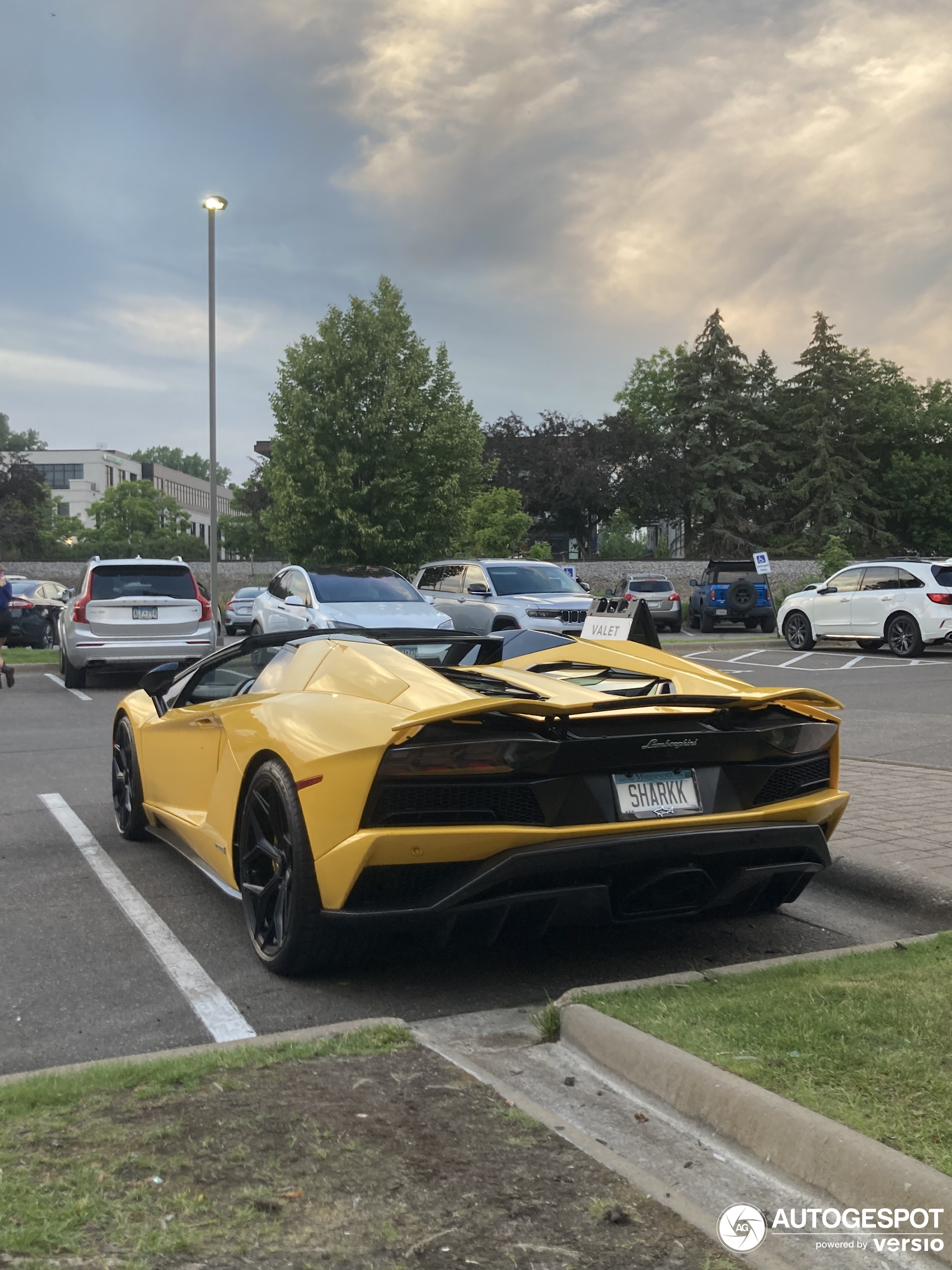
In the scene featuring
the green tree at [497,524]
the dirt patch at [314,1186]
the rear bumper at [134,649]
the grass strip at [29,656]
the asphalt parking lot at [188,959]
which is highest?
the green tree at [497,524]

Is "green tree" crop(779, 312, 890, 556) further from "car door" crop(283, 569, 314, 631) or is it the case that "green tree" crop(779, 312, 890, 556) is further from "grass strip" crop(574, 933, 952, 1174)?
"grass strip" crop(574, 933, 952, 1174)

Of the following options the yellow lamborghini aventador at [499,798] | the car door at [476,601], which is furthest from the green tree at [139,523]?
the yellow lamborghini aventador at [499,798]

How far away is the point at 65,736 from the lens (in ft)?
37.3

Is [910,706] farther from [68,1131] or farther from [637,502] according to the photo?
[637,502]

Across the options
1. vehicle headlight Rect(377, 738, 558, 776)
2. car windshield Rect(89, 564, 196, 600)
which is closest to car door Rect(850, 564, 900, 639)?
car windshield Rect(89, 564, 196, 600)

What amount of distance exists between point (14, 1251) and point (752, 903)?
122 inches

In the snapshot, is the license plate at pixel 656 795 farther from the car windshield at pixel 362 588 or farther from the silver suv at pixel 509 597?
the silver suv at pixel 509 597

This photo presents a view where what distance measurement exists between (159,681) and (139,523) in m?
100.0

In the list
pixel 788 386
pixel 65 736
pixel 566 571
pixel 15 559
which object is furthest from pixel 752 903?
pixel 788 386

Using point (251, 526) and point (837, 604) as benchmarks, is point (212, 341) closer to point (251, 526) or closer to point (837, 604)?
point (837, 604)

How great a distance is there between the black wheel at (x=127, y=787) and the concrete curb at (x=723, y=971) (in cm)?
320

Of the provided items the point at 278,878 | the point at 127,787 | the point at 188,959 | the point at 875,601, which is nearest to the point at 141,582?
the point at 127,787

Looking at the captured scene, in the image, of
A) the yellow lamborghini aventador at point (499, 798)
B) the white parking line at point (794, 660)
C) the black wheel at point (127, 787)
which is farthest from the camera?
the white parking line at point (794, 660)

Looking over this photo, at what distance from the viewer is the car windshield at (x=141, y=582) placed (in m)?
15.7
